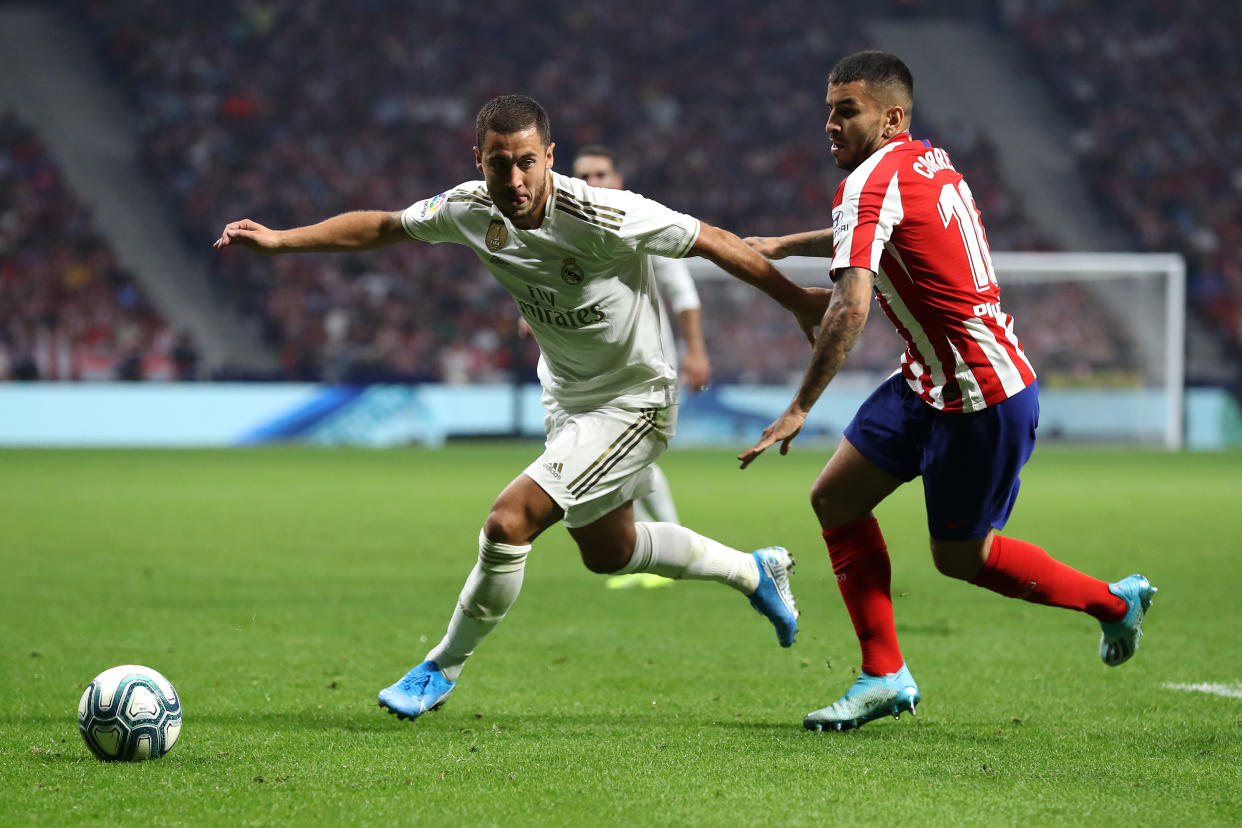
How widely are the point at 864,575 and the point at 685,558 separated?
762 millimetres

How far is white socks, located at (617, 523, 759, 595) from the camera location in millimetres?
5270

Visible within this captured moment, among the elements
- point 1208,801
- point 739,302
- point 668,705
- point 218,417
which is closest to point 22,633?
point 668,705

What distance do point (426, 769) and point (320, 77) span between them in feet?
87.9

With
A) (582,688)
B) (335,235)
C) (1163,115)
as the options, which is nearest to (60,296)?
(335,235)

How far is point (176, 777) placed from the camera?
386 centimetres

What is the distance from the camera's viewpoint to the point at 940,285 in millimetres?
4488

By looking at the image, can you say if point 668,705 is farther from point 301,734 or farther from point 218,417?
point 218,417

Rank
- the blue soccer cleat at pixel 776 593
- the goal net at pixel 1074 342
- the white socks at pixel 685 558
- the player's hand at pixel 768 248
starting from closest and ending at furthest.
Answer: the player's hand at pixel 768 248 < the white socks at pixel 685 558 < the blue soccer cleat at pixel 776 593 < the goal net at pixel 1074 342

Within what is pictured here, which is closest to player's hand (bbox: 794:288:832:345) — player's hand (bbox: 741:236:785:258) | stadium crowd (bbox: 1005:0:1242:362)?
player's hand (bbox: 741:236:785:258)

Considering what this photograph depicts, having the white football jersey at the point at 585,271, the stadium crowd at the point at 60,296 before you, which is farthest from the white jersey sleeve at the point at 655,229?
the stadium crowd at the point at 60,296

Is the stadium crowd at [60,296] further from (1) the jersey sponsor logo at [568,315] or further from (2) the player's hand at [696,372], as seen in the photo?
(1) the jersey sponsor logo at [568,315]

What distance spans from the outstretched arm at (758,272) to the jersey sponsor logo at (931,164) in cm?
51

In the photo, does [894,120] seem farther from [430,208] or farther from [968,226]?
[430,208]

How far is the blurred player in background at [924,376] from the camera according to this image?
4359 mm
